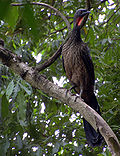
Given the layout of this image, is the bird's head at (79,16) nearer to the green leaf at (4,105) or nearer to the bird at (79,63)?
the bird at (79,63)

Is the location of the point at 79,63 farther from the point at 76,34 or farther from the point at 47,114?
the point at 47,114

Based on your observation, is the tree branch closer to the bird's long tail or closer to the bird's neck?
the bird's long tail

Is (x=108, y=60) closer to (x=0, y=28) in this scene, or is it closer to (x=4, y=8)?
(x=0, y=28)

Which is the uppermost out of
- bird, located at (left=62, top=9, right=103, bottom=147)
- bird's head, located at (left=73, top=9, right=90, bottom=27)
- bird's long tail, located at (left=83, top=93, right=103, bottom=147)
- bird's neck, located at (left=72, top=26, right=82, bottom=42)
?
bird's head, located at (left=73, top=9, right=90, bottom=27)

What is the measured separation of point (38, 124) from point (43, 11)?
6.31 ft

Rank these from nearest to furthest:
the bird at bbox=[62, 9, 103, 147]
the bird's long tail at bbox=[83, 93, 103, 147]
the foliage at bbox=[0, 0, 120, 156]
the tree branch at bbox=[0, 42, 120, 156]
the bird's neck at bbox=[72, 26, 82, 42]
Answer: the tree branch at bbox=[0, 42, 120, 156] → the foliage at bbox=[0, 0, 120, 156] → the bird's long tail at bbox=[83, 93, 103, 147] → the bird at bbox=[62, 9, 103, 147] → the bird's neck at bbox=[72, 26, 82, 42]

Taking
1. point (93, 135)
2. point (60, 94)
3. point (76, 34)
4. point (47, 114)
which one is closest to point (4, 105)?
point (60, 94)

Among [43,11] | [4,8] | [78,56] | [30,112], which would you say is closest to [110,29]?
[78,56]

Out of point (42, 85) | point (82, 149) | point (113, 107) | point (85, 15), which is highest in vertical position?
point (85, 15)

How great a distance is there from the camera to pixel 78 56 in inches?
114

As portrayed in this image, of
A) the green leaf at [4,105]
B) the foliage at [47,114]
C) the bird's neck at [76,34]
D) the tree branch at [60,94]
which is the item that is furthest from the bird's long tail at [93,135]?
the green leaf at [4,105]

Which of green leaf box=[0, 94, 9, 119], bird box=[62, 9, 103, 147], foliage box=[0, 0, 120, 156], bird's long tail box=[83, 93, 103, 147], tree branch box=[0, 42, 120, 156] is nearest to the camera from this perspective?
tree branch box=[0, 42, 120, 156]

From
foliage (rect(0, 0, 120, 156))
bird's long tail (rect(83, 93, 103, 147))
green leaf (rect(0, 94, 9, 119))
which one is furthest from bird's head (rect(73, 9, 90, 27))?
green leaf (rect(0, 94, 9, 119))

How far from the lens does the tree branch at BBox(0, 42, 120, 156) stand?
1379 mm
